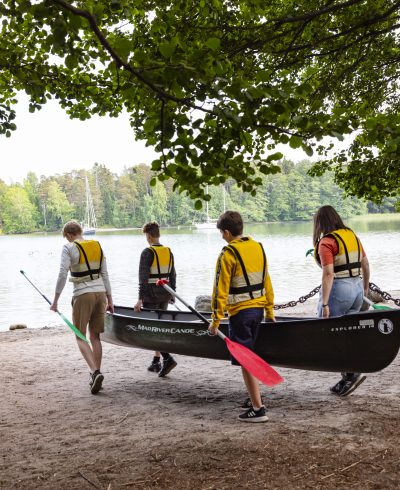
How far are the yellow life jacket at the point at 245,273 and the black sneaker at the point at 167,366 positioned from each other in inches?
90.7

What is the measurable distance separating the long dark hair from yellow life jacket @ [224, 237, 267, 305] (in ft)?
2.61

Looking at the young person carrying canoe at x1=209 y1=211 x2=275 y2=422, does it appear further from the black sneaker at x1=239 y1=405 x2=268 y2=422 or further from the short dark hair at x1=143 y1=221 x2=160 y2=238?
the short dark hair at x1=143 y1=221 x2=160 y2=238

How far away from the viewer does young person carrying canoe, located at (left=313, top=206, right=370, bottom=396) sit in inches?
207

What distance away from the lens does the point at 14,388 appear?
6809mm

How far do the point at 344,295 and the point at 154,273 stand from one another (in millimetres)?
2367

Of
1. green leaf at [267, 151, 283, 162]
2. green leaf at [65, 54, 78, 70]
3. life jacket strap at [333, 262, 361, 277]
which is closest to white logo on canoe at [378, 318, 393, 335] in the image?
life jacket strap at [333, 262, 361, 277]

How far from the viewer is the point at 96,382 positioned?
6215mm

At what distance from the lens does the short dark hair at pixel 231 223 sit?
4.95m

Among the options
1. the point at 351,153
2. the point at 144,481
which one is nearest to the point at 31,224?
the point at 351,153

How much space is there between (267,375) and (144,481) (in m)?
1.60

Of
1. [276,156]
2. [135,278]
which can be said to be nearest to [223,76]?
[276,156]

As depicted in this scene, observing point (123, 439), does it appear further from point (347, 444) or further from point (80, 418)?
point (347, 444)

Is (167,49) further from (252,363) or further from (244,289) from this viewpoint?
(252,363)

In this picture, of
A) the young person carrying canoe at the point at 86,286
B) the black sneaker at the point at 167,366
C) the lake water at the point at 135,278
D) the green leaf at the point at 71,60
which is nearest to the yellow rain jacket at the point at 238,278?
the young person carrying canoe at the point at 86,286
